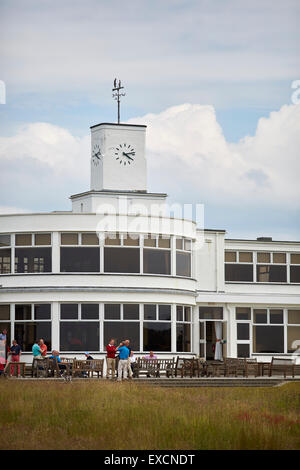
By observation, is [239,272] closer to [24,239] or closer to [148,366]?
[24,239]

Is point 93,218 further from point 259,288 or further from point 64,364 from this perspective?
point 259,288

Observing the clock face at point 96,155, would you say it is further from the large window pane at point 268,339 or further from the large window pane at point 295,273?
the large window pane at point 268,339

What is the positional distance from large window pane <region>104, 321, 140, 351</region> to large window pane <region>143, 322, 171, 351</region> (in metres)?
0.37

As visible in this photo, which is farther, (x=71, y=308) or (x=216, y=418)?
(x=71, y=308)

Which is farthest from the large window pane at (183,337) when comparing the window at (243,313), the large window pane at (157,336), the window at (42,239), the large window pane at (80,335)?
the window at (42,239)

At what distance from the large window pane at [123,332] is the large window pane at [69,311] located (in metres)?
1.19

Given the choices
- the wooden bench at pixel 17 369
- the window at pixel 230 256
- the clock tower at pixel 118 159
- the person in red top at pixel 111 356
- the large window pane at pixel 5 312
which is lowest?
the wooden bench at pixel 17 369

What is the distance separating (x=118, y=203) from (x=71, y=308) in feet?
31.8

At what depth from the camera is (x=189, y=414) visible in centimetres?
2597

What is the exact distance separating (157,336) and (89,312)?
282 centimetres

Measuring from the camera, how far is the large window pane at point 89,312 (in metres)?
42.2

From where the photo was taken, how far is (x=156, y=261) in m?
43.6

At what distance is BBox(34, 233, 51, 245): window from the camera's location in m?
42.7
